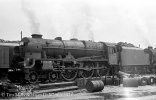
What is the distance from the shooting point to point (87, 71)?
26516mm

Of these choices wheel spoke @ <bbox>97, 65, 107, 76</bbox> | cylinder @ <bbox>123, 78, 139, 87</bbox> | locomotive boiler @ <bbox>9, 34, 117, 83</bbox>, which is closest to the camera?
locomotive boiler @ <bbox>9, 34, 117, 83</bbox>

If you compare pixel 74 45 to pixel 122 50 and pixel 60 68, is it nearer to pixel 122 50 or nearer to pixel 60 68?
pixel 60 68

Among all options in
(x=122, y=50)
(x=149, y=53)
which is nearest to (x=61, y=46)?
(x=122, y=50)

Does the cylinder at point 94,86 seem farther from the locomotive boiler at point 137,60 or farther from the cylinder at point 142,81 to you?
the locomotive boiler at point 137,60

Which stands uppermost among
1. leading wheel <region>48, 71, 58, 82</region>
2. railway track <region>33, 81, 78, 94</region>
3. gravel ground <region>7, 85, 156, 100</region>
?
leading wheel <region>48, 71, 58, 82</region>

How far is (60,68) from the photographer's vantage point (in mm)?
23562

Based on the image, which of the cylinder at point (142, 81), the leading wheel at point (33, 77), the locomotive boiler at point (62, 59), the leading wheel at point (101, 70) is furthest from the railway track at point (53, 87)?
the leading wheel at point (101, 70)

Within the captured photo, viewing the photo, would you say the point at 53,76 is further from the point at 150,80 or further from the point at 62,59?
the point at 150,80

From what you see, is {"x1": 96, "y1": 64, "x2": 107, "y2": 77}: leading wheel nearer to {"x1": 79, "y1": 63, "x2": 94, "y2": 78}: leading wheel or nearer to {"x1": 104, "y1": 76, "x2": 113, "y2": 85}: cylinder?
→ {"x1": 79, "y1": 63, "x2": 94, "y2": 78}: leading wheel

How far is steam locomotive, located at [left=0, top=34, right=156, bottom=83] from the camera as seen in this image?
22156 millimetres

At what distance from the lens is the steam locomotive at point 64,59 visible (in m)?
22.2

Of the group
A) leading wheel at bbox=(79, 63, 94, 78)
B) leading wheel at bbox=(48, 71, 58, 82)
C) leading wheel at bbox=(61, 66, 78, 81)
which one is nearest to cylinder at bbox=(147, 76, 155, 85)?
leading wheel at bbox=(79, 63, 94, 78)

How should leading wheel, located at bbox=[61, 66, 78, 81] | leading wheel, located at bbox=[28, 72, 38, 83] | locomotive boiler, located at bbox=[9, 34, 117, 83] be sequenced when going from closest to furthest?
leading wheel, located at bbox=[28, 72, 38, 83] < locomotive boiler, located at bbox=[9, 34, 117, 83] < leading wheel, located at bbox=[61, 66, 78, 81]

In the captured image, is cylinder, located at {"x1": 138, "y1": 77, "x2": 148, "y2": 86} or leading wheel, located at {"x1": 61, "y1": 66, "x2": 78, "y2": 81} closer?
cylinder, located at {"x1": 138, "y1": 77, "x2": 148, "y2": 86}
